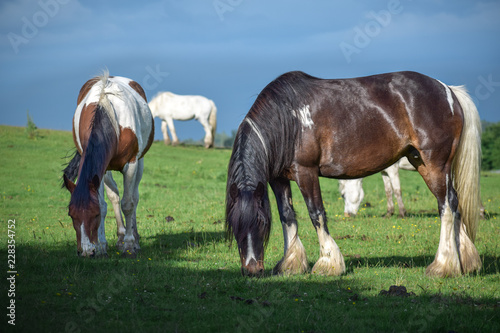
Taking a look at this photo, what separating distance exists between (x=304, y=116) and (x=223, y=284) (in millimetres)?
2476

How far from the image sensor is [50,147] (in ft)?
74.5

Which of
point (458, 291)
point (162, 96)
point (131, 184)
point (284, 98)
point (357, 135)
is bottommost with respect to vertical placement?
point (458, 291)

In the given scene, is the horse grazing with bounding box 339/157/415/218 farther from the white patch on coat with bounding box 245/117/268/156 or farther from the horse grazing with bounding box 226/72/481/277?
the white patch on coat with bounding box 245/117/268/156

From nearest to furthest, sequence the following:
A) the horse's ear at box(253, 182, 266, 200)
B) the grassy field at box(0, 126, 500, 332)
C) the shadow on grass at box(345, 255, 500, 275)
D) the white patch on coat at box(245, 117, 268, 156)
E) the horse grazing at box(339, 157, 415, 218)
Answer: the grassy field at box(0, 126, 500, 332)
the horse's ear at box(253, 182, 266, 200)
the white patch on coat at box(245, 117, 268, 156)
the shadow on grass at box(345, 255, 500, 275)
the horse grazing at box(339, 157, 415, 218)

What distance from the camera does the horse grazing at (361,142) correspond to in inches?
252

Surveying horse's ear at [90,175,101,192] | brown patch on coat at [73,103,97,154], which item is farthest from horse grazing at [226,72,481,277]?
brown patch on coat at [73,103,97,154]

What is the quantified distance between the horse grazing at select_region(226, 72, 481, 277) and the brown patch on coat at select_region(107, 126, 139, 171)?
2263 millimetres

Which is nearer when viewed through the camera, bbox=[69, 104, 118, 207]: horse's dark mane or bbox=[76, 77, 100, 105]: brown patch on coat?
bbox=[69, 104, 118, 207]: horse's dark mane

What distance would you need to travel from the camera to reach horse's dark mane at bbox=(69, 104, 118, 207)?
6404 mm

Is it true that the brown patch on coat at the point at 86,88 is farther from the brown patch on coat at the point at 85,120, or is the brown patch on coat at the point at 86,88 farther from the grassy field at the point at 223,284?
the grassy field at the point at 223,284

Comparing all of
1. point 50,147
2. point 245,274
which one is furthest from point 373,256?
point 50,147

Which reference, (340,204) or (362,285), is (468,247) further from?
(340,204)

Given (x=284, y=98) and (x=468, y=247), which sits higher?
(x=284, y=98)

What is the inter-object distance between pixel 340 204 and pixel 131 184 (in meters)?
9.08
